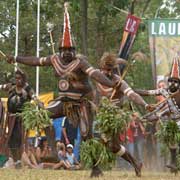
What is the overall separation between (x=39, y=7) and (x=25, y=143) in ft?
30.5

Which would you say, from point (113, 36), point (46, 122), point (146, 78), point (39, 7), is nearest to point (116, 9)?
point (39, 7)

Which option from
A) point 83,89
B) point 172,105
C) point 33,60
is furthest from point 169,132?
point 33,60

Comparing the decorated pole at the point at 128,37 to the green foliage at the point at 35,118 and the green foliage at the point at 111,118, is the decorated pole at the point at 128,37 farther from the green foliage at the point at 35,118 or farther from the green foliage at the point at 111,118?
the green foliage at the point at 111,118

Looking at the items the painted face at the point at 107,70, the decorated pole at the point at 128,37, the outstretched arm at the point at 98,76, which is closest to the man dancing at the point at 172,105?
the painted face at the point at 107,70

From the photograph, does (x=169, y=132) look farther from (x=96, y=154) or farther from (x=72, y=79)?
(x=72, y=79)

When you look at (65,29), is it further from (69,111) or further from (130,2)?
(130,2)

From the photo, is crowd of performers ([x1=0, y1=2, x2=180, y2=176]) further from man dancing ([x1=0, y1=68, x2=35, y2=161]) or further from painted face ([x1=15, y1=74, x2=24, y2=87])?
man dancing ([x1=0, y1=68, x2=35, y2=161])

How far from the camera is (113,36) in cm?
2959

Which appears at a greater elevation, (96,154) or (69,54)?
(69,54)

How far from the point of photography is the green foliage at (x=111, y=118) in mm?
11453

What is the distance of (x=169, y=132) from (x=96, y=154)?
158 centimetres

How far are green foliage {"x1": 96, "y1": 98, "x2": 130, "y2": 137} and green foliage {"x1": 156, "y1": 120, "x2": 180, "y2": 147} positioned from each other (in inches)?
54.4

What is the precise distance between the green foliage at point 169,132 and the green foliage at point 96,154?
4.37ft

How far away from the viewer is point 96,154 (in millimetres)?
11695
